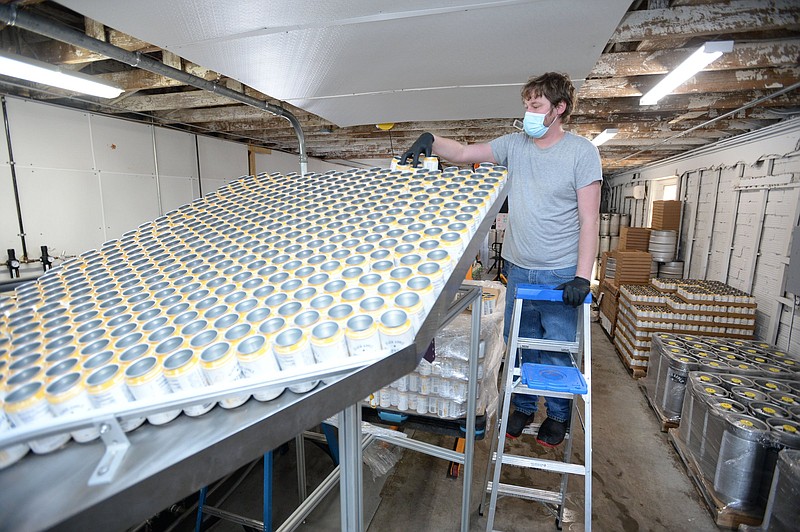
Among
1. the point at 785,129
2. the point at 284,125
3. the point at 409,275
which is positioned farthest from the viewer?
the point at 284,125

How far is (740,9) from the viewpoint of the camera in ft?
7.52

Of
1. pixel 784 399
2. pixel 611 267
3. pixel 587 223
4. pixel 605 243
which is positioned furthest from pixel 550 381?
pixel 605 243

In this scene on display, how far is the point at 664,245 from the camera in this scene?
6539 mm

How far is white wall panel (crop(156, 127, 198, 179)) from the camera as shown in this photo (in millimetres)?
5023

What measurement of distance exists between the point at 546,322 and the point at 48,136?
4.96 m

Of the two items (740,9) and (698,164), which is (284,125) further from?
(698,164)

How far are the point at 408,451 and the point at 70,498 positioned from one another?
3131 mm

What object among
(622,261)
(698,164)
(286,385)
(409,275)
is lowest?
(622,261)

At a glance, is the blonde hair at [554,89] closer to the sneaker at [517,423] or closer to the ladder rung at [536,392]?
the ladder rung at [536,392]

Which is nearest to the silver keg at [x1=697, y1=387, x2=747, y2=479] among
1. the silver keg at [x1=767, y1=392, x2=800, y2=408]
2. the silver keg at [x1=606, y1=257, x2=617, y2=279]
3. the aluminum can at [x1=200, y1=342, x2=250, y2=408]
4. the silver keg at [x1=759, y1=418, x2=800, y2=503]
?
the silver keg at [x1=759, y1=418, x2=800, y2=503]

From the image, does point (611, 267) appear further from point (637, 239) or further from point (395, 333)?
point (395, 333)

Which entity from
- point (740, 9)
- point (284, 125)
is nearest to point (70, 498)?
point (740, 9)

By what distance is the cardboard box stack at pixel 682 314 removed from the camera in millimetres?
4352

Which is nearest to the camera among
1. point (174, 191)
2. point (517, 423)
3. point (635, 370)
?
point (517, 423)
